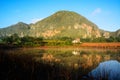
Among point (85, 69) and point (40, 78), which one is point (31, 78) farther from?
point (85, 69)

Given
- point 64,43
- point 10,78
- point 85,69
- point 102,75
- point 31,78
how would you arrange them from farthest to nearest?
point 64,43 < point 85,69 < point 102,75 < point 31,78 < point 10,78

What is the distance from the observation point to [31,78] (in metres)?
7.84

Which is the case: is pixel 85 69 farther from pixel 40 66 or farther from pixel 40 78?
pixel 40 78

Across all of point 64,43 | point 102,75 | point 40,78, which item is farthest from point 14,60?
point 64,43

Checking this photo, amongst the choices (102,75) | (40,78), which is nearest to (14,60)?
(40,78)

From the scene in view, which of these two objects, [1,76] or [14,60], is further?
[14,60]

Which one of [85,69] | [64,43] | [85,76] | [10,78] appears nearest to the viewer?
[10,78]

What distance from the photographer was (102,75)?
9.49 metres

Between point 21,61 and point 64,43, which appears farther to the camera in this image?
point 64,43

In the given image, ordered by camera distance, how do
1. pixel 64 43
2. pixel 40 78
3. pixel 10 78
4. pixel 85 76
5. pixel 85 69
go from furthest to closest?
pixel 64 43 → pixel 85 69 → pixel 85 76 → pixel 40 78 → pixel 10 78

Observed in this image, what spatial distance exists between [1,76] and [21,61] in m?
2.76

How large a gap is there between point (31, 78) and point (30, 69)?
1278 mm

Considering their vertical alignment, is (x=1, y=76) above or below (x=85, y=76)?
above

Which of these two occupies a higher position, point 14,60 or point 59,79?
point 14,60
